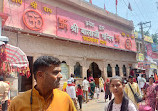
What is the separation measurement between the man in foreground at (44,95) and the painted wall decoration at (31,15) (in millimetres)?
8384

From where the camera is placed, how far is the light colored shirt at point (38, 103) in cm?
132

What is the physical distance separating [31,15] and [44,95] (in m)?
9.31

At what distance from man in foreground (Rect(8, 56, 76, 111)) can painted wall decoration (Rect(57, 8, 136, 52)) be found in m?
9.89

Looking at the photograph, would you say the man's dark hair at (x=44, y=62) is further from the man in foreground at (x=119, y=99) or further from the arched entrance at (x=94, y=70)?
the arched entrance at (x=94, y=70)

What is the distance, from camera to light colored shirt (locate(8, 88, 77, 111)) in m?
1.32

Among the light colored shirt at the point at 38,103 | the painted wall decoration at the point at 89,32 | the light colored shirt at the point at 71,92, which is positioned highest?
the painted wall decoration at the point at 89,32

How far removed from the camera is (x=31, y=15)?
382 inches

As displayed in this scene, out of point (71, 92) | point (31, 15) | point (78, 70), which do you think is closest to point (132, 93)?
point (71, 92)

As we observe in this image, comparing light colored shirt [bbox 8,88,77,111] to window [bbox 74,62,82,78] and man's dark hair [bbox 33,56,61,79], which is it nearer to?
man's dark hair [bbox 33,56,61,79]

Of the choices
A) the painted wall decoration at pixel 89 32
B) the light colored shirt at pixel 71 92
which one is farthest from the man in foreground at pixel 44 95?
the painted wall decoration at pixel 89 32

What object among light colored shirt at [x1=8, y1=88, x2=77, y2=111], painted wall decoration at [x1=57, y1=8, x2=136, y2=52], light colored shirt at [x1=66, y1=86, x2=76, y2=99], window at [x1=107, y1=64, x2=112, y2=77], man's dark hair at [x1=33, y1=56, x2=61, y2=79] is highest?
painted wall decoration at [x1=57, y1=8, x2=136, y2=52]

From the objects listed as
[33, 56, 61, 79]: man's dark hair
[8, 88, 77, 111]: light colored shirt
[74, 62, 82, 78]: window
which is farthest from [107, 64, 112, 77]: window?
[33, 56, 61, 79]: man's dark hair

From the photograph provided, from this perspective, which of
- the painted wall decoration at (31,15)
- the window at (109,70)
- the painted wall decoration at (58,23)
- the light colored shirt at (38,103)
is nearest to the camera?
the light colored shirt at (38,103)

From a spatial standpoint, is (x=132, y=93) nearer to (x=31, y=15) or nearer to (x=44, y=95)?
(x=44, y=95)
